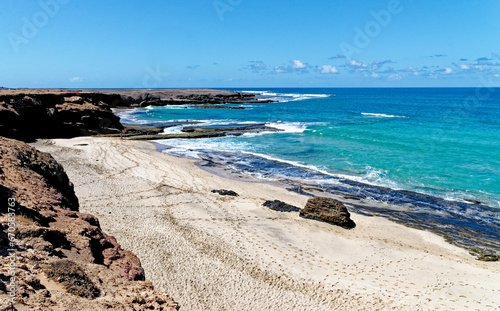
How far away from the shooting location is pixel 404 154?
29672 mm

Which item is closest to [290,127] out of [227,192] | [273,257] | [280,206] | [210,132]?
[210,132]

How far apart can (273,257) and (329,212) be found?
4694 mm

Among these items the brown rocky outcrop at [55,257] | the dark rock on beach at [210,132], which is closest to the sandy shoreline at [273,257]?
the brown rocky outcrop at [55,257]

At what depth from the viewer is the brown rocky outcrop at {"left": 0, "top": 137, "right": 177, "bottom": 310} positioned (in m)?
3.96

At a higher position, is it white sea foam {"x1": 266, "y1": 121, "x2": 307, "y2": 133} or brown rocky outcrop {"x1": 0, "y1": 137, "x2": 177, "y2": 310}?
brown rocky outcrop {"x1": 0, "y1": 137, "x2": 177, "y2": 310}

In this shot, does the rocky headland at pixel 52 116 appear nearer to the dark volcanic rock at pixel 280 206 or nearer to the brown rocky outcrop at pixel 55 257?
the dark volcanic rock at pixel 280 206

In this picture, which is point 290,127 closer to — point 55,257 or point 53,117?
point 53,117

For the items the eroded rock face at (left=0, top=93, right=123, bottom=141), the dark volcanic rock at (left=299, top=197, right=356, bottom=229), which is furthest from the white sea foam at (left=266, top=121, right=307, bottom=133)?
the dark volcanic rock at (left=299, top=197, right=356, bottom=229)

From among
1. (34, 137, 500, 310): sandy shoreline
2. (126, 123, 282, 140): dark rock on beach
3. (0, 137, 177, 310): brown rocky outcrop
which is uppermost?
(0, 137, 177, 310): brown rocky outcrop

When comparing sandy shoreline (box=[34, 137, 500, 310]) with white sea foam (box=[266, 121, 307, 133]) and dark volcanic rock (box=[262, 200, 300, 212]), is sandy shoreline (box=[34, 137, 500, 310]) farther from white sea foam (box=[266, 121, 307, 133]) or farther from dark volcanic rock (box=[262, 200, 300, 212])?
white sea foam (box=[266, 121, 307, 133])

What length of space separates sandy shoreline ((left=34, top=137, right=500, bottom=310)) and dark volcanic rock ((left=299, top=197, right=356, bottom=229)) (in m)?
0.44

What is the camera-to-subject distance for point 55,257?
4766mm

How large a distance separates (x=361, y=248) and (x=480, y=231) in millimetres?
6772

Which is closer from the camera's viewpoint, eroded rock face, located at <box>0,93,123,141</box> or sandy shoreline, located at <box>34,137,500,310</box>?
sandy shoreline, located at <box>34,137,500,310</box>
